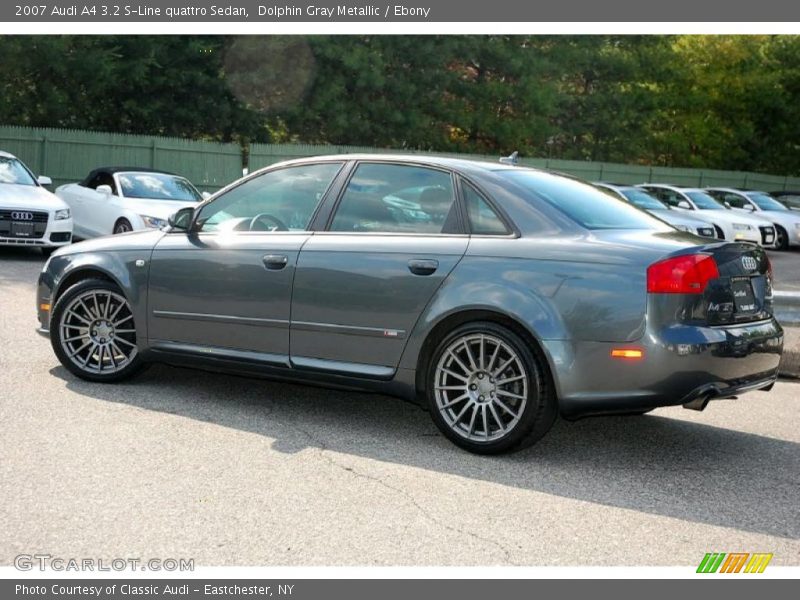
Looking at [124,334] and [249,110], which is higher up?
[249,110]

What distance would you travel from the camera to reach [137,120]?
1289 inches

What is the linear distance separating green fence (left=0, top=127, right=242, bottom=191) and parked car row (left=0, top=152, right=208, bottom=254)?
8.00 m

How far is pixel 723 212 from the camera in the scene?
23953mm

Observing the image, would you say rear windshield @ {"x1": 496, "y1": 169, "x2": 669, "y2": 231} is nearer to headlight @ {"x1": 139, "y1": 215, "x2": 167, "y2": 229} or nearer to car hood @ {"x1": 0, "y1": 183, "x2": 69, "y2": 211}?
headlight @ {"x1": 139, "y1": 215, "x2": 167, "y2": 229}

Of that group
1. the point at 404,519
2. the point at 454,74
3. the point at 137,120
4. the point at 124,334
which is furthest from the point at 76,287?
the point at 454,74

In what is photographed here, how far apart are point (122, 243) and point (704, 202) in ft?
65.4

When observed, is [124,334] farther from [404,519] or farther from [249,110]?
[249,110]

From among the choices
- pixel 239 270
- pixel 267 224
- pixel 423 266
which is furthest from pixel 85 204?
pixel 423 266

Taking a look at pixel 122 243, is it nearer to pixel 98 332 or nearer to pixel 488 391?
pixel 98 332

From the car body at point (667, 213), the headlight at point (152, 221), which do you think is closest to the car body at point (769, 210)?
the car body at point (667, 213)

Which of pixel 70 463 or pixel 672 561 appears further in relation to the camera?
pixel 70 463

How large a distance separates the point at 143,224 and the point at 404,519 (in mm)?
11542

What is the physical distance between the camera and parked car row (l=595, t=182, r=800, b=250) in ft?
72.0

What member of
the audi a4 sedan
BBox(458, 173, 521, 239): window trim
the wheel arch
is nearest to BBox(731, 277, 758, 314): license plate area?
the audi a4 sedan
